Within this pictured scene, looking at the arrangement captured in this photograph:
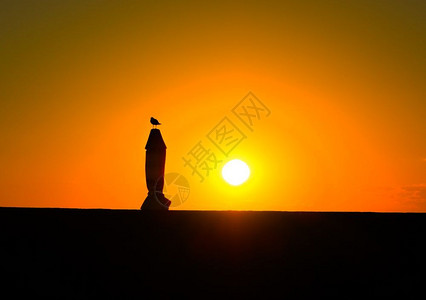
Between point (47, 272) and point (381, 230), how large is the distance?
16.8 ft

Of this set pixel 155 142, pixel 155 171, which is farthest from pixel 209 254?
pixel 155 142

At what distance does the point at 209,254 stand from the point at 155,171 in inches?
245

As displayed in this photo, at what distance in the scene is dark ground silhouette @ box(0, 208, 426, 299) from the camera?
683 centimetres

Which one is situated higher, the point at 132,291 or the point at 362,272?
the point at 362,272

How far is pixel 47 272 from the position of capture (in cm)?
703

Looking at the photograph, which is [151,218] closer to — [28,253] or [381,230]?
[28,253]

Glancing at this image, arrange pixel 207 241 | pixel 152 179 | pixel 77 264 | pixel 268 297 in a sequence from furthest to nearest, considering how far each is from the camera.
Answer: pixel 152 179 < pixel 207 241 < pixel 77 264 < pixel 268 297

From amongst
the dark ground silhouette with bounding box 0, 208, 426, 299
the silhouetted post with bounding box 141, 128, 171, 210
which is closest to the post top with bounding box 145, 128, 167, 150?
the silhouetted post with bounding box 141, 128, 171, 210

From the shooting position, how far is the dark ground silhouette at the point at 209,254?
6828 millimetres

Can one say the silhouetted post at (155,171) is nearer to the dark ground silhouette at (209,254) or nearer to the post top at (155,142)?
the post top at (155,142)

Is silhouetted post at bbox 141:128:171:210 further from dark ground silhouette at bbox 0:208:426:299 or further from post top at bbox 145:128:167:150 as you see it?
dark ground silhouette at bbox 0:208:426:299

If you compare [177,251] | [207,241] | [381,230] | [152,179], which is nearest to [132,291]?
[177,251]

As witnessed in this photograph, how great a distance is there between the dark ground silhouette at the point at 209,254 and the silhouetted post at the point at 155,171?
15.0 feet

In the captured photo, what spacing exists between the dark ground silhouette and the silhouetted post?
458cm
